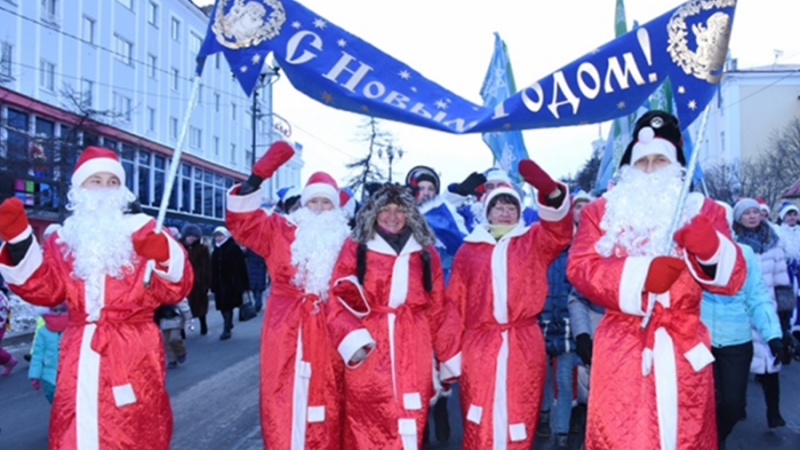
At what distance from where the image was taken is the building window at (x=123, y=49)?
2908cm

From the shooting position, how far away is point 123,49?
29.7 metres

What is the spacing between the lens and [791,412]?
6770mm

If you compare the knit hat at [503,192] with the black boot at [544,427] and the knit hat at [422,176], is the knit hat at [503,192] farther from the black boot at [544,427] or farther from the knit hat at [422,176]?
the black boot at [544,427]

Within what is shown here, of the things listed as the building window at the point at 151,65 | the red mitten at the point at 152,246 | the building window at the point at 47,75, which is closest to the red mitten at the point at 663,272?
the red mitten at the point at 152,246

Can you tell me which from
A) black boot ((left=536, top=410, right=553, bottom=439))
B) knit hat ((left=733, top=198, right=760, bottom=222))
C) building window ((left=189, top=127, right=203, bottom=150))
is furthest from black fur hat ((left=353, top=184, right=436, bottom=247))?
building window ((left=189, top=127, right=203, bottom=150))

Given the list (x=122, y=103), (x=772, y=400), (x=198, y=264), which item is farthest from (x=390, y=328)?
(x=122, y=103)

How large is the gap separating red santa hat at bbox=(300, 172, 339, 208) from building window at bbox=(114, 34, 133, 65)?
26995 millimetres

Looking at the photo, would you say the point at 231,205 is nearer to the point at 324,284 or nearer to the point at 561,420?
the point at 324,284

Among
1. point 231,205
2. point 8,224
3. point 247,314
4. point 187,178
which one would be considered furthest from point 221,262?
point 187,178

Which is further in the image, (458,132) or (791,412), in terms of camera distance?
(791,412)

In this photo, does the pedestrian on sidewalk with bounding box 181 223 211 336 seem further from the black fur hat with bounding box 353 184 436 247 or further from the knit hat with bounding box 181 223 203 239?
the black fur hat with bounding box 353 184 436 247

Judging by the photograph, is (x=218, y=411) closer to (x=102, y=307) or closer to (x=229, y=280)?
(x=102, y=307)

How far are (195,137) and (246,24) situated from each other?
3359cm

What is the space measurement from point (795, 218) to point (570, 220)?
22.1 ft
